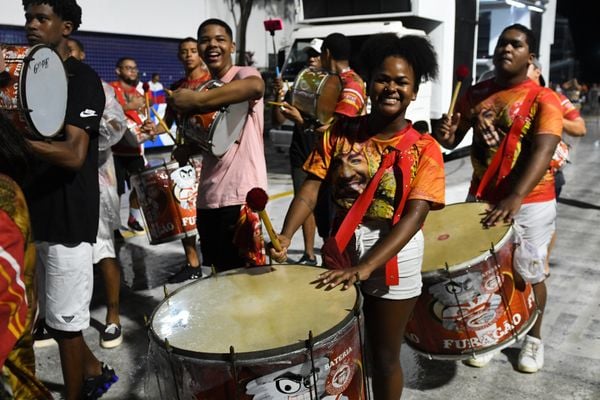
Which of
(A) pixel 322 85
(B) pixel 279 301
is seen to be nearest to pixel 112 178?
(A) pixel 322 85

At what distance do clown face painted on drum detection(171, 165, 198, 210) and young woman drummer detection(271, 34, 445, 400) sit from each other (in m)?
2.28

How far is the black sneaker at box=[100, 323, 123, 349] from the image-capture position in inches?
145

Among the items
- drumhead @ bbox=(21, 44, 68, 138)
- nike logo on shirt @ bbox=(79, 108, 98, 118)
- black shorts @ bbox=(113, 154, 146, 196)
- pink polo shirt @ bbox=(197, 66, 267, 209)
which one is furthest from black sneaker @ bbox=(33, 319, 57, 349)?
black shorts @ bbox=(113, 154, 146, 196)

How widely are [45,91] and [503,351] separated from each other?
115 inches

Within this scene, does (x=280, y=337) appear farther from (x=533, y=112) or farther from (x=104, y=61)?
(x=104, y=61)

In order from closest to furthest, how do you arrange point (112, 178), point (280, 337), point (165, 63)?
point (280, 337), point (112, 178), point (165, 63)

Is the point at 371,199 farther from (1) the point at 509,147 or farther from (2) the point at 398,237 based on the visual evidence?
(1) the point at 509,147

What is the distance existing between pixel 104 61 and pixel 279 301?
1297 centimetres

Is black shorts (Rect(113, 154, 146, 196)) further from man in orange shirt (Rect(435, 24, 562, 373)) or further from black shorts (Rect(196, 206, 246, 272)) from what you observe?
man in orange shirt (Rect(435, 24, 562, 373))

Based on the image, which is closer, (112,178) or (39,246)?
(39,246)

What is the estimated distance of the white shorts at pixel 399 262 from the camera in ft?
7.67

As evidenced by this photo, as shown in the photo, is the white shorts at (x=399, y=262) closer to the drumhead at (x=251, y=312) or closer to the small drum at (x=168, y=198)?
the drumhead at (x=251, y=312)

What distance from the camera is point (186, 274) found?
4848mm

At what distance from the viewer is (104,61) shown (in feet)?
44.8
